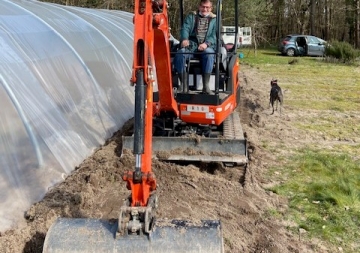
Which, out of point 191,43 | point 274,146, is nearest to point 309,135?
point 274,146

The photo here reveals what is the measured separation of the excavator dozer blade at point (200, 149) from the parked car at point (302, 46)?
77.0ft

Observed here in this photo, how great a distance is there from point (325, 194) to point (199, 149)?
1728 mm

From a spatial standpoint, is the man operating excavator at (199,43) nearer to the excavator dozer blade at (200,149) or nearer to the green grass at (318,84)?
the excavator dozer blade at (200,149)

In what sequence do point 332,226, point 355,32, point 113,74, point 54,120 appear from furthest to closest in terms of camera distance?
point 355,32
point 113,74
point 54,120
point 332,226

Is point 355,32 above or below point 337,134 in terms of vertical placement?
above

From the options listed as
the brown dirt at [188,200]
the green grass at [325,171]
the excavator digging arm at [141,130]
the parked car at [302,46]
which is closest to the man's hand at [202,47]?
the brown dirt at [188,200]

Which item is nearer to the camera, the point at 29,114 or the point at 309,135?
the point at 29,114

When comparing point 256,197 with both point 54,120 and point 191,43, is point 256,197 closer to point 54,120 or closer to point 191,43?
point 191,43

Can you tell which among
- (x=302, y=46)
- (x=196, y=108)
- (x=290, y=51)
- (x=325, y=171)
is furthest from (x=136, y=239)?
(x=302, y=46)

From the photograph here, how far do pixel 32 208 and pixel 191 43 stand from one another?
10.5 feet

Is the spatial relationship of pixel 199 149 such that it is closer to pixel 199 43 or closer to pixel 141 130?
pixel 199 43

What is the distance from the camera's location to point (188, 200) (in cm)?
525

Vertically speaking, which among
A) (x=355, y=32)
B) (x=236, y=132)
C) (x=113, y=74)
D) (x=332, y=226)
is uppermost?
(x=355, y=32)

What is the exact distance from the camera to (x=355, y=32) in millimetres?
32906
